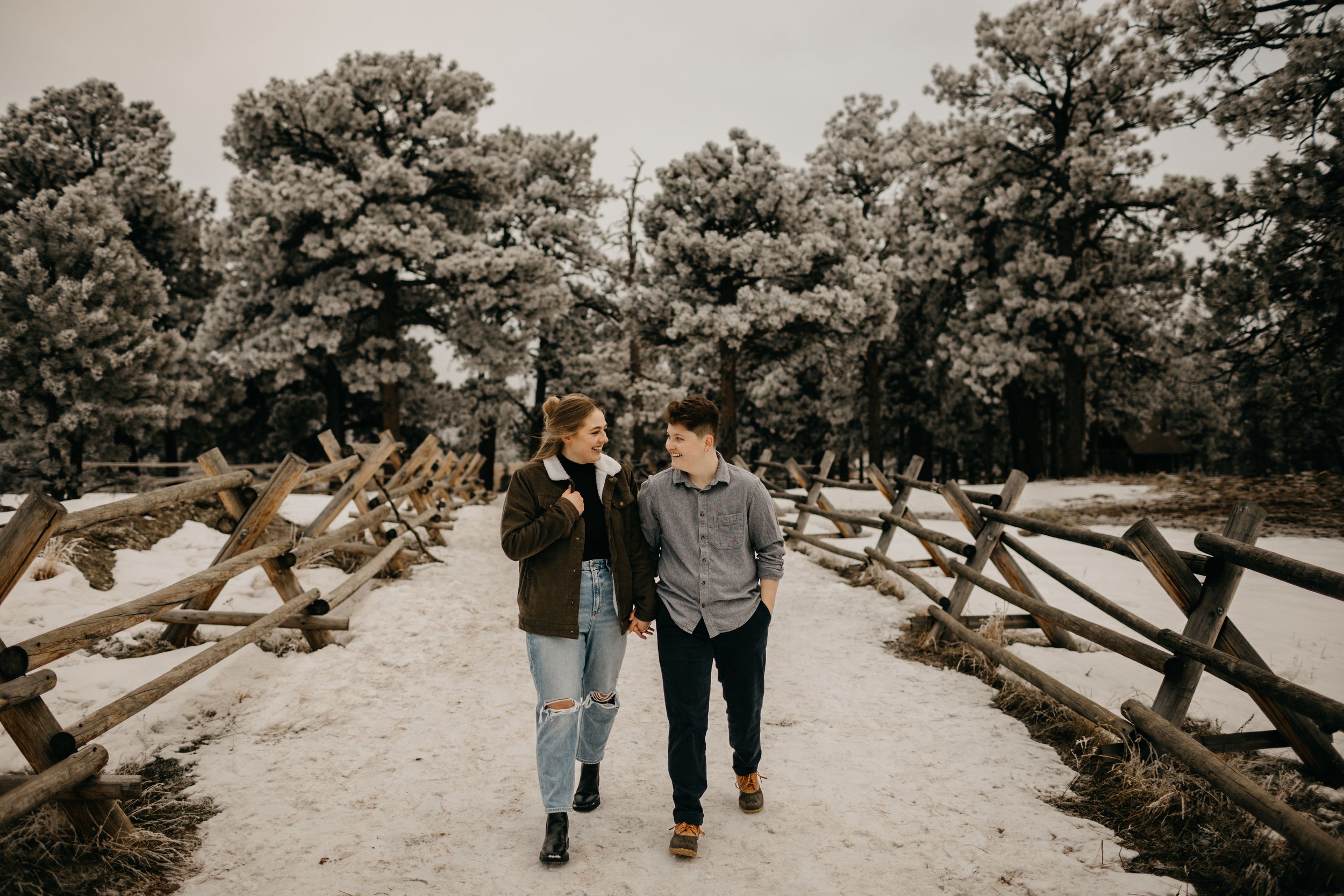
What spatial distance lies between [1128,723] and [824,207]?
19416 mm

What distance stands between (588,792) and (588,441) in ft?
5.65

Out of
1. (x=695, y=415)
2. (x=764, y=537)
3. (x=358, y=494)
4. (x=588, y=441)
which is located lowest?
(x=358, y=494)

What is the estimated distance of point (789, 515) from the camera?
50.8ft

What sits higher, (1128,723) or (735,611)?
(735,611)

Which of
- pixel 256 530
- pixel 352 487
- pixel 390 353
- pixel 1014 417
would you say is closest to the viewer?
pixel 256 530

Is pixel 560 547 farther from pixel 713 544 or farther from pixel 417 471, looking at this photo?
pixel 417 471

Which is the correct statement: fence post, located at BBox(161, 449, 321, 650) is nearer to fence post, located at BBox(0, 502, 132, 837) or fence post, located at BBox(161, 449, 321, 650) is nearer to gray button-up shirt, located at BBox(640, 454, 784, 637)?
fence post, located at BBox(0, 502, 132, 837)

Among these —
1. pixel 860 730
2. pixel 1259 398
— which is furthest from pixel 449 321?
pixel 1259 398

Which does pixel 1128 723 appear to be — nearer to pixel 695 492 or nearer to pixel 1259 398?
pixel 695 492

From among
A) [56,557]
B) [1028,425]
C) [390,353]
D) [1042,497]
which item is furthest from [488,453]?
[56,557]

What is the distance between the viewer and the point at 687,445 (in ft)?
10.2

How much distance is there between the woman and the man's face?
0.31 metres

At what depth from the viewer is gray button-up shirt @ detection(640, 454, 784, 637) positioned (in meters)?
3.12

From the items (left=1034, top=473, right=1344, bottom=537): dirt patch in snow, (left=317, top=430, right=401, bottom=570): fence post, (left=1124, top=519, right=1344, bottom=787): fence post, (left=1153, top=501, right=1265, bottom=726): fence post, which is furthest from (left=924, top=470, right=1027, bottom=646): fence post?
(left=1034, top=473, right=1344, bottom=537): dirt patch in snow
